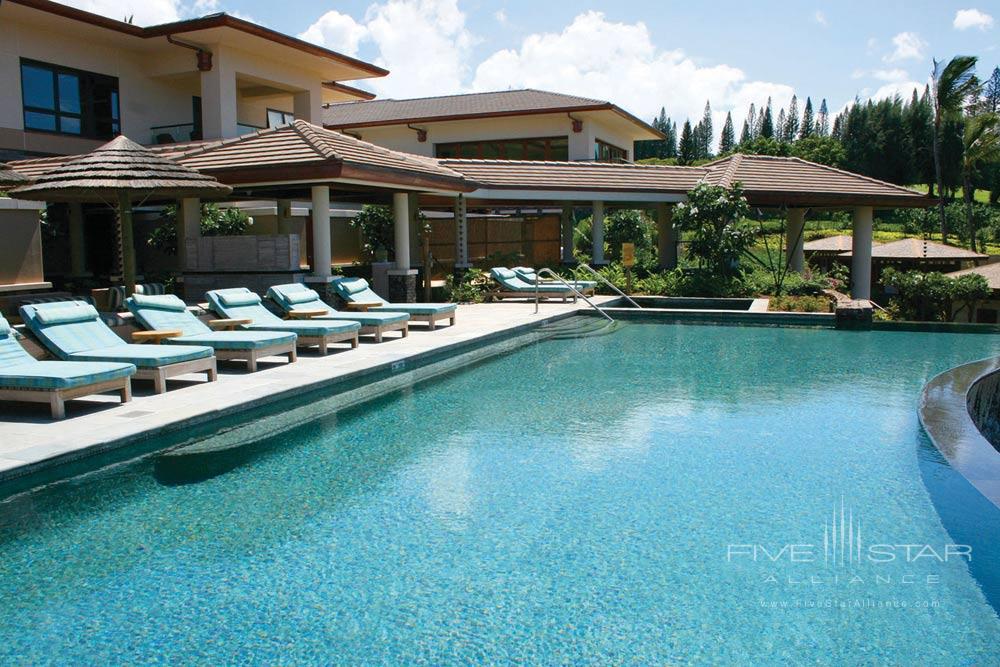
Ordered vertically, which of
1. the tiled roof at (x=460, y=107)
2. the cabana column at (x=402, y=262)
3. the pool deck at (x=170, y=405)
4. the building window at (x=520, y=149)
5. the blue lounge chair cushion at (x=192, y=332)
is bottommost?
the pool deck at (x=170, y=405)

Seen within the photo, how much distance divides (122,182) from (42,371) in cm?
439

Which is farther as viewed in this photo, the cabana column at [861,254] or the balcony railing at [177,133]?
the cabana column at [861,254]

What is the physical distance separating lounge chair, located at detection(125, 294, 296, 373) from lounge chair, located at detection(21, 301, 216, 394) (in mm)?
602

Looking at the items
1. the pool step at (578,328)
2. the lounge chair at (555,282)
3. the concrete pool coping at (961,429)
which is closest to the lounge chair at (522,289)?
the lounge chair at (555,282)

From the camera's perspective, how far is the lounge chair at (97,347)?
29.6 feet

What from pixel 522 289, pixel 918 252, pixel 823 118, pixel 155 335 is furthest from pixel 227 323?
pixel 823 118

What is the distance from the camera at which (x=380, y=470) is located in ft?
23.5

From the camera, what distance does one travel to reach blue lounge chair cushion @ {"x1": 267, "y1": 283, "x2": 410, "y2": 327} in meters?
13.4

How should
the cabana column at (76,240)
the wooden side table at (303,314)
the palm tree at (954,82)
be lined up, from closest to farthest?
1. the wooden side table at (303,314)
2. the cabana column at (76,240)
3. the palm tree at (954,82)

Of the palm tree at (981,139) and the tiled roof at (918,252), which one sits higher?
the palm tree at (981,139)

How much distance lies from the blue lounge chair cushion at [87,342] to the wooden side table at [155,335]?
425mm

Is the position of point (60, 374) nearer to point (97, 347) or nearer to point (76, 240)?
point (97, 347)

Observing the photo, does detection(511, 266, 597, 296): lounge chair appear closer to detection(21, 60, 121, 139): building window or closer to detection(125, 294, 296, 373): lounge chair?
detection(125, 294, 296, 373): lounge chair

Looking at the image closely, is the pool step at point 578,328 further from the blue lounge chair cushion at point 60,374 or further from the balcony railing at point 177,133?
the balcony railing at point 177,133
